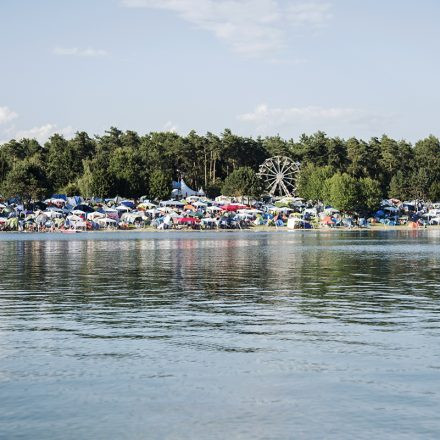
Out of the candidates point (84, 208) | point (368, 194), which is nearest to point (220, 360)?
point (84, 208)

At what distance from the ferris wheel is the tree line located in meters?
3.09

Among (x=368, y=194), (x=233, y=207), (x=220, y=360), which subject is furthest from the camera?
(x=368, y=194)

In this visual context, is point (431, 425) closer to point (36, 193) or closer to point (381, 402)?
point (381, 402)

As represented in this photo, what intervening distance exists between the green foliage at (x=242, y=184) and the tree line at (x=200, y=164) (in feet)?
0.65

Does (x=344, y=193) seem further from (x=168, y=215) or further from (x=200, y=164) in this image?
(x=200, y=164)

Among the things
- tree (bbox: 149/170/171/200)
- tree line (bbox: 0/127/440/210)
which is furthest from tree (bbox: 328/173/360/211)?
tree (bbox: 149/170/171/200)

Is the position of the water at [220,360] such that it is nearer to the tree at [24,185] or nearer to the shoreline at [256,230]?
the shoreline at [256,230]

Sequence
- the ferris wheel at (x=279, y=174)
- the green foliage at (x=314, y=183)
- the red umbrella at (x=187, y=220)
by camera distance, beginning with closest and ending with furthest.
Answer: the red umbrella at (x=187, y=220) < the green foliage at (x=314, y=183) < the ferris wheel at (x=279, y=174)

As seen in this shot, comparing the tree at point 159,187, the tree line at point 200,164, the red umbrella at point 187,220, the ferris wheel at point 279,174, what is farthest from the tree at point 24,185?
the ferris wheel at point 279,174

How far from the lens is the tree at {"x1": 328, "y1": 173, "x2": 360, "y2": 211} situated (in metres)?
143

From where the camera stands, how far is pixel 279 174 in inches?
6432

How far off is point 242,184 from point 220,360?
5232 inches

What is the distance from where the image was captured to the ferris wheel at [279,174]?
16225 centimetres

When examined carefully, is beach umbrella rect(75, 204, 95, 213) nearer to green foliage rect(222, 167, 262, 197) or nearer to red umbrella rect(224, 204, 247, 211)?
red umbrella rect(224, 204, 247, 211)
